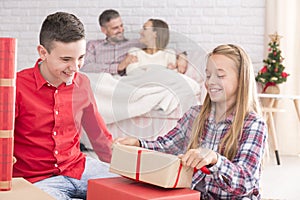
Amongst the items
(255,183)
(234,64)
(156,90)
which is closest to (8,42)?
(156,90)

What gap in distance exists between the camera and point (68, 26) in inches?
57.5

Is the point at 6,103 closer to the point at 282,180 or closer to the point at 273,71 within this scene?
the point at 282,180

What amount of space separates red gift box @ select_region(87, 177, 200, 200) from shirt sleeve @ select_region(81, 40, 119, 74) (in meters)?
0.27

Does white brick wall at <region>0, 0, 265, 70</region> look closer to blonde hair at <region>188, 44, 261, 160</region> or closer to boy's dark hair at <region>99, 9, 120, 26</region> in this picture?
boy's dark hair at <region>99, 9, 120, 26</region>

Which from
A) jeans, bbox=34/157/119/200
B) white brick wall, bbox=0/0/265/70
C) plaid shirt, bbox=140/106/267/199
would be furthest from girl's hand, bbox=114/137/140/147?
Result: white brick wall, bbox=0/0/265/70

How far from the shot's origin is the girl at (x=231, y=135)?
50.9 inches

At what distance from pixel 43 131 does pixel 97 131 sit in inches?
21.3

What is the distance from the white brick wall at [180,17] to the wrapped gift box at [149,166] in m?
3.36

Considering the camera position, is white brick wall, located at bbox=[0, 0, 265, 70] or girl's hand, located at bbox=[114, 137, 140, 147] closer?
girl's hand, located at bbox=[114, 137, 140, 147]

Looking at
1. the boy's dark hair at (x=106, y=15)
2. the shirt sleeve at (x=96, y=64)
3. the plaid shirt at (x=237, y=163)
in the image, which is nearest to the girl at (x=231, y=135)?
the plaid shirt at (x=237, y=163)

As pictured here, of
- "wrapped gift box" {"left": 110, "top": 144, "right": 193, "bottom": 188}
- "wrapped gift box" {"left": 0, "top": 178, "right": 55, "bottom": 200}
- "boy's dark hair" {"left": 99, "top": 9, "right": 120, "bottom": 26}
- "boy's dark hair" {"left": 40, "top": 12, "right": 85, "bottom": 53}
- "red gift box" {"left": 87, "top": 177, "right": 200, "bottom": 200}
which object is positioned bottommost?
"wrapped gift box" {"left": 0, "top": 178, "right": 55, "bottom": 200}

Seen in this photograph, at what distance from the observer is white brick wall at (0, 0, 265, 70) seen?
4691 mm

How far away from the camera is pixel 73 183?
5.55 ft

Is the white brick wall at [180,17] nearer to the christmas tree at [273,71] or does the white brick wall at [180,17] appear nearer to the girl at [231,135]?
the christmas tree at [273,71]
